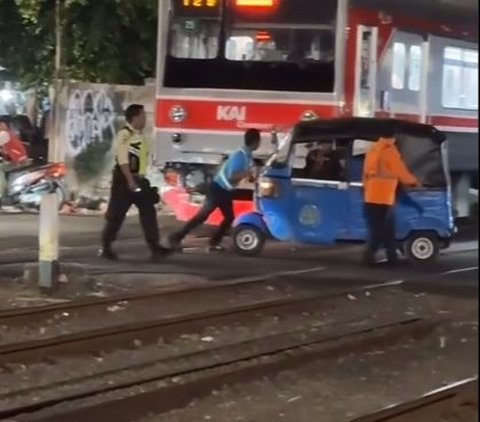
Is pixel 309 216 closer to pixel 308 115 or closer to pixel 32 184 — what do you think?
pixel 308 115

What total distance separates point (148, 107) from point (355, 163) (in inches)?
39.4

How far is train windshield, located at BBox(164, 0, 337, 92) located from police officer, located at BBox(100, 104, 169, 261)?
380mm

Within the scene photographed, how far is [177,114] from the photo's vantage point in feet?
16.0

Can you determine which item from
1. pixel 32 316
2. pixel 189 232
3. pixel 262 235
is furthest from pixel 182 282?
pixel 32 316

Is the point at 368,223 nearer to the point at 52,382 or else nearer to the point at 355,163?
the point at 355,163

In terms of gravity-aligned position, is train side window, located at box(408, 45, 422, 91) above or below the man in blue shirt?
above

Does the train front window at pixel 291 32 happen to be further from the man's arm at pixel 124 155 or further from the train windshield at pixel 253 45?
the man's arm at pixel 124 155

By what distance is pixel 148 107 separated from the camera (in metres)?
5.02

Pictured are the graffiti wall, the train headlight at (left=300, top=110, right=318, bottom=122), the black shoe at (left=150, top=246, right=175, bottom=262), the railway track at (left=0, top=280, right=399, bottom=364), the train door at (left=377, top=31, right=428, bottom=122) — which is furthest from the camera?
the black shoe at (left=150, top=246, right=175, bottom=262)

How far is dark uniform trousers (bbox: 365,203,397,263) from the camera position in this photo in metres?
4.71

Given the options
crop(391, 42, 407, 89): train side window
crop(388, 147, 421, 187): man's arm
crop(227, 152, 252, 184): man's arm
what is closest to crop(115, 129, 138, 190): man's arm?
crop(227, 152, 252, 184): man's arm

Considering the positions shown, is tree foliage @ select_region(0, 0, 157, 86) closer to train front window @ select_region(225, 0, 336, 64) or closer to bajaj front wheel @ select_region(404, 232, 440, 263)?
train front window @ select_region(225, 0, 336, 64)

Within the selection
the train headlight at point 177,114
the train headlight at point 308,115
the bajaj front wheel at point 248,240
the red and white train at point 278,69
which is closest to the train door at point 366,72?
the red and white train at point 278,69

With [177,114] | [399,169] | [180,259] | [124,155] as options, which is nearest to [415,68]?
[399,169]
